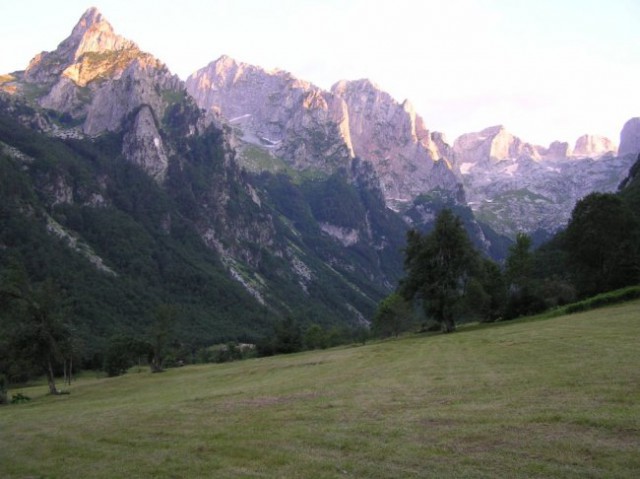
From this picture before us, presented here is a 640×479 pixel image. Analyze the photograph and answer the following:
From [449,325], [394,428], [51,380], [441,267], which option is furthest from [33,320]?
[394,428]

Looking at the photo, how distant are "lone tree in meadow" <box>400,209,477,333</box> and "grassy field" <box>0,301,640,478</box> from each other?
121 feet

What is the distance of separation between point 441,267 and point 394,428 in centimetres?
5679

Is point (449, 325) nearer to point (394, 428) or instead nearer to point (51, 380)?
point (51, 380)

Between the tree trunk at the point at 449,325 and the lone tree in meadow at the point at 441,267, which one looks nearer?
the tree trunk at the point at 449,325

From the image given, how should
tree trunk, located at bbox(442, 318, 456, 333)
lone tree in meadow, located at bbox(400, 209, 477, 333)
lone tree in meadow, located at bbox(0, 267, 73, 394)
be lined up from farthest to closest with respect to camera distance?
lone tree in meadow, located at bbox(400, 209, 477, 333) < tree trunk, located at bbox(442, 318, 456, 333) < lone tree in meadow, located at bbox(0, 267, 73, 394)

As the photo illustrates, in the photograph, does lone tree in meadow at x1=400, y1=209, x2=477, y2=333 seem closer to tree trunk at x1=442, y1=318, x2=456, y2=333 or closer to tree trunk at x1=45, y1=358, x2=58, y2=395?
tree trunk at x1=442, y1=318, x2=456, y2=333

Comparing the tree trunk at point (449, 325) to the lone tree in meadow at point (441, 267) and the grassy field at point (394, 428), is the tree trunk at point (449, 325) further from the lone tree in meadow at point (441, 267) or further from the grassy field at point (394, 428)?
the grassy field at point (394, 428)

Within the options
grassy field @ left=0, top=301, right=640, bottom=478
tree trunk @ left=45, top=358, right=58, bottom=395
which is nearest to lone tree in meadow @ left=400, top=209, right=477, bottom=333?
grassy field @ left=0, top=301, right=640, bottom=478

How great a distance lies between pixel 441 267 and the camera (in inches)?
2950

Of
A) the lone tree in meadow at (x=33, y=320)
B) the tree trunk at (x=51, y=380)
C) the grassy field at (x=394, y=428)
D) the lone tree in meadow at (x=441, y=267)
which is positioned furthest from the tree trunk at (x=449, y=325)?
the tree trunk at (x=51, y=380)

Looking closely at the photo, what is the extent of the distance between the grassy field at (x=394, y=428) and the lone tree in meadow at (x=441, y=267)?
36746 millimetres

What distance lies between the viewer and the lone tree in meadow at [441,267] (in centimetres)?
7381

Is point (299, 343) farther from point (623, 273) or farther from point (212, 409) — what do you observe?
point (212, 409)

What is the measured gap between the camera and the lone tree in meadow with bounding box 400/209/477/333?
73812 mm
